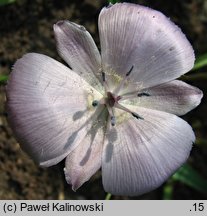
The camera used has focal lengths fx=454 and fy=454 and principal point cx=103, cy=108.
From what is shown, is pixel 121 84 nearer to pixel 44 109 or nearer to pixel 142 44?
pixel 142 44

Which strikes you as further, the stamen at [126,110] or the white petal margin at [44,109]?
the stamen at [126,110]

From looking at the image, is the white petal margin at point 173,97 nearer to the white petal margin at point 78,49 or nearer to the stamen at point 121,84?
the stamen at point 121,84

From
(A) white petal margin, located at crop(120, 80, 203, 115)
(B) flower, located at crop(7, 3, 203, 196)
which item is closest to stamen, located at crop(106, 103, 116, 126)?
(B) flower, located at crop(7, 3, 203, 196)

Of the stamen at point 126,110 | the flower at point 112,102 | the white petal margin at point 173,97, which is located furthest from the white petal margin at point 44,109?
the white petal margin at point 173,97

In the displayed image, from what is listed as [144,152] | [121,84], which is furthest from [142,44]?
[144,152]

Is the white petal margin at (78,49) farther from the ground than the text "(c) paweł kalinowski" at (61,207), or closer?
farther from the ground

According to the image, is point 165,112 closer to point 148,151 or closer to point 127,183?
point 148,151

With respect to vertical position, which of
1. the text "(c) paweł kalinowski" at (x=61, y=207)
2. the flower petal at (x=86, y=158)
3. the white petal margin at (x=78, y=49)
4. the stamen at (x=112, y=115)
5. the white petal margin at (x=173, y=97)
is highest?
the white petal margin at (x=78, y=49)
